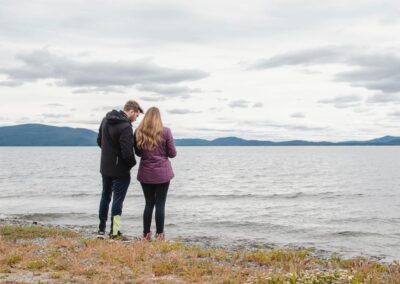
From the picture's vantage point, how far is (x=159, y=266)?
26.7ft

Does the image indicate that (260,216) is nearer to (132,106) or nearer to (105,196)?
(105,196)

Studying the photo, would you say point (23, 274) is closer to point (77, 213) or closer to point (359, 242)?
point (359, 242)

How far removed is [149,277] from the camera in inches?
300

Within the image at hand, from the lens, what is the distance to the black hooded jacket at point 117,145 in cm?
1030

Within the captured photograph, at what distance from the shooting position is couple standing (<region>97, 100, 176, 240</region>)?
1023 centimetres

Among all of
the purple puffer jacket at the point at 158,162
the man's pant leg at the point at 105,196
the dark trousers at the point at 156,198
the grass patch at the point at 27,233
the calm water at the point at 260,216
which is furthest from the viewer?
the calm water at the point at 260,216

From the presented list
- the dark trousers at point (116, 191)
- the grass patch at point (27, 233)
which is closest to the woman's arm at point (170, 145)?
the dark trousers at point (116, 191)

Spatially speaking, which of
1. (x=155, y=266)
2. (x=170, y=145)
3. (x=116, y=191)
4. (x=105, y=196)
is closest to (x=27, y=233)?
(x=105, y=196)

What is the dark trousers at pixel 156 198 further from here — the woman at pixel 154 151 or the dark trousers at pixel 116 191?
the dark trousers at pixel 116 191

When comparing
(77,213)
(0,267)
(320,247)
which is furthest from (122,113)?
(77,213)

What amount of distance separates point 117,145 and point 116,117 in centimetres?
67

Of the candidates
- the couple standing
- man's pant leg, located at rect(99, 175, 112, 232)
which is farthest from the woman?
man's pant leg, located at rect(99, 175, 112, 232)

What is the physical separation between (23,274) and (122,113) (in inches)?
160

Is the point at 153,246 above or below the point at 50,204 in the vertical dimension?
above
